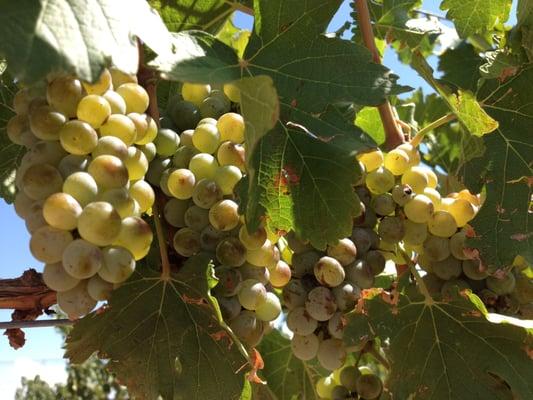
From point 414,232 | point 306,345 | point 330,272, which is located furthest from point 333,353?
point 414,232

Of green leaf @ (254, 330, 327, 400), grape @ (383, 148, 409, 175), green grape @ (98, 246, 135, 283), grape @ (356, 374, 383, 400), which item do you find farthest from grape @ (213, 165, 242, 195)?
green leaf @ (254, 330, 327, 400)

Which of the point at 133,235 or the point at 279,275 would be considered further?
the point at 279,275

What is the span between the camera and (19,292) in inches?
41.6

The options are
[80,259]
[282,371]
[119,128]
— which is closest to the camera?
[80,259]

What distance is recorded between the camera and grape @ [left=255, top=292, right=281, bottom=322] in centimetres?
110

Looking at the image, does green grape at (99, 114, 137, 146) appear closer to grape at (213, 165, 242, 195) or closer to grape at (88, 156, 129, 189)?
grape at (88, 156, 129, 189)

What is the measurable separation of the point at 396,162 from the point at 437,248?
19 cm

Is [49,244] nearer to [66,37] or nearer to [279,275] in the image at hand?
[66,37]

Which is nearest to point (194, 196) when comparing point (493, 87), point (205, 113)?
point (205, 113)

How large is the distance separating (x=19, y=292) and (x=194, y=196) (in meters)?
0.33

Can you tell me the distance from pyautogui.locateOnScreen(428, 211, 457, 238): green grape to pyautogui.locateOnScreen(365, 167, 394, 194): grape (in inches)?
4.5

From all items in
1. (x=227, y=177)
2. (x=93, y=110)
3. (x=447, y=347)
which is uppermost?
(x=93, y=110)

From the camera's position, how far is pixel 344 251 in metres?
1.18

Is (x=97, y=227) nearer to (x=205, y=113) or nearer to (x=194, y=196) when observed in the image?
(x=194, y=196)
